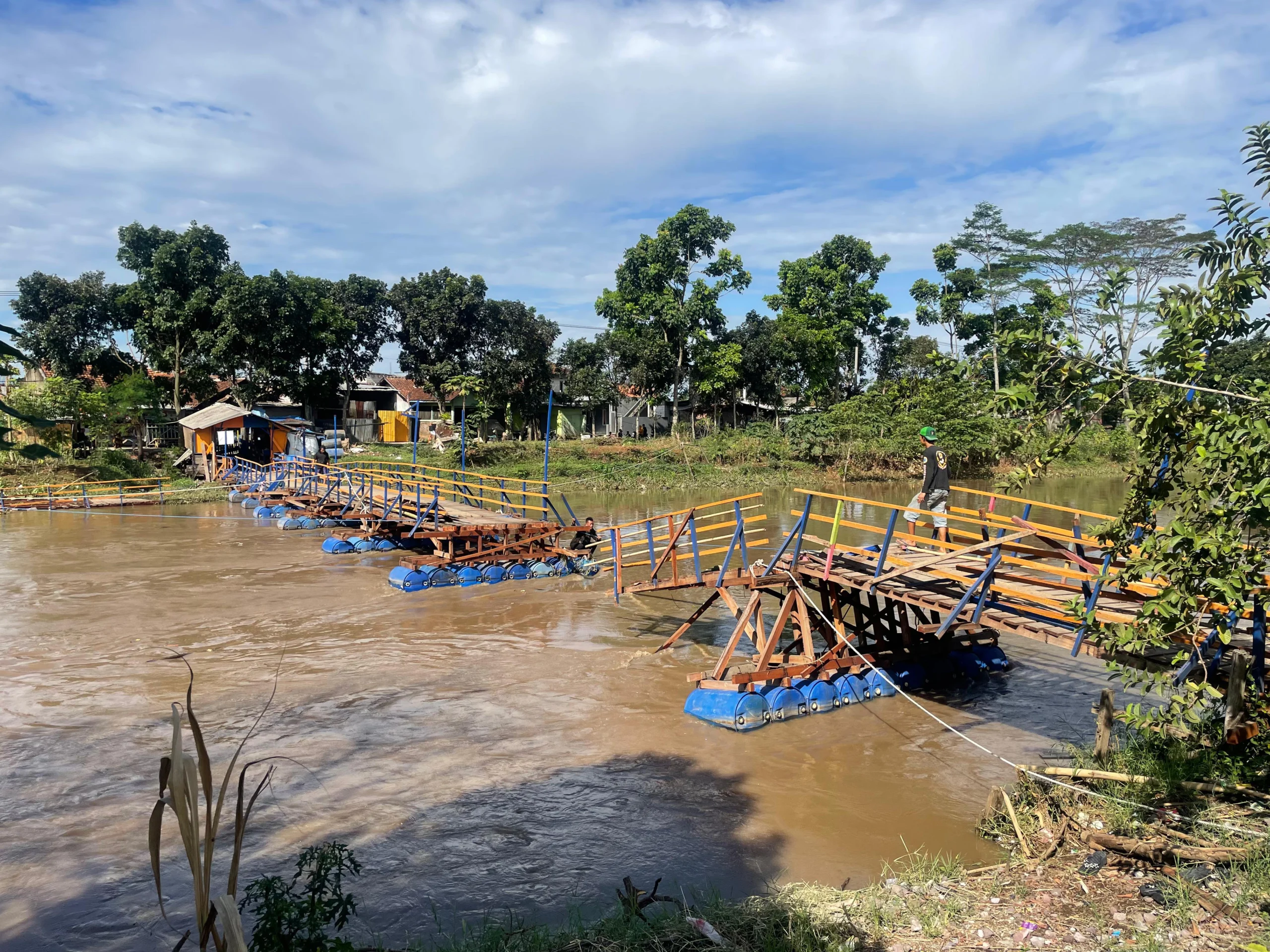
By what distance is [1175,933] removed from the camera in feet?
16.7

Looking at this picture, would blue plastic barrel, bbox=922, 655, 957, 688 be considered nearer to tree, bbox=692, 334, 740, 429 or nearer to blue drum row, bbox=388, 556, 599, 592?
blue drum row, bbox=388, 556, 599, 592

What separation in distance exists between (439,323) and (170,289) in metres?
11.9

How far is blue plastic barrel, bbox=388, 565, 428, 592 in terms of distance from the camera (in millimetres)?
17500

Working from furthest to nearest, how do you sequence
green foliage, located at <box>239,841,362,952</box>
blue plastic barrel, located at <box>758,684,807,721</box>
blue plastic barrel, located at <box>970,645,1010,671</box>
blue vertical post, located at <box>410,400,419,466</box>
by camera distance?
blue vertical post, located at <box>410,400,419,466</box> < blue plastic barrel, located at <box>970,645,1010,671</box> < blue plastic barrel, located at <box>758,684,807,721</box> < green foliage, located at <box>239,841,362,952</box>

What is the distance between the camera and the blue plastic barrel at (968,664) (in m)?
12.1

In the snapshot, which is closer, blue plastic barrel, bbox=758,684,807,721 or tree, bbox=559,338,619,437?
blue plastic barrel, bbox=758,684,807,721

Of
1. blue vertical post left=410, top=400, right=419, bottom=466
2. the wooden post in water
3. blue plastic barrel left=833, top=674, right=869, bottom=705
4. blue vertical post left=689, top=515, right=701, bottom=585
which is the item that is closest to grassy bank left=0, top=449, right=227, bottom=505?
blue vertical post left=410, top=400, right=419, bottom=466

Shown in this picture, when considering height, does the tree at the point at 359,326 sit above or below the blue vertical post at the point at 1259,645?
above

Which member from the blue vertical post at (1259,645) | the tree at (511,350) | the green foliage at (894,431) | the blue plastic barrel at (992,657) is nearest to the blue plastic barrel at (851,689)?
the blue plastic barrel at (992,657)

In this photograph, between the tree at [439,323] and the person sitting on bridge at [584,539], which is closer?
the person sitting on bridge at [584,539]

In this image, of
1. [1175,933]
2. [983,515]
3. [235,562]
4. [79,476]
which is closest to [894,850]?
[1175,933]

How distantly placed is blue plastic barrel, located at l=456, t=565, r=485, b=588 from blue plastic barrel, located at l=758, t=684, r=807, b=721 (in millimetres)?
9348

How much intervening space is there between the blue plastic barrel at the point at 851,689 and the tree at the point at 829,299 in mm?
39018

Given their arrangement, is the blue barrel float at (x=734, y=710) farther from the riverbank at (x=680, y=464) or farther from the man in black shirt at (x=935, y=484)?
the riverbank at (x=680, y=464)
